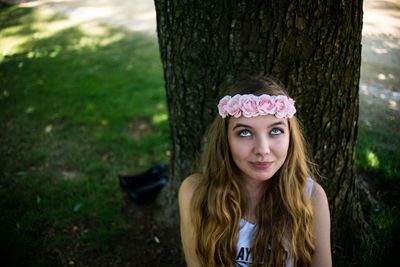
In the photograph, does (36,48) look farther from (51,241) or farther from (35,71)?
(51,241)

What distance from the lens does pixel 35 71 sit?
20.0 feet

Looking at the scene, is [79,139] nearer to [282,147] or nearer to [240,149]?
[240,149]

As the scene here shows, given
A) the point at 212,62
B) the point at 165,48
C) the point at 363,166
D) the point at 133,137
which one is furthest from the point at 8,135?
the point at 363,166

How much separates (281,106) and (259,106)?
0.40 feet

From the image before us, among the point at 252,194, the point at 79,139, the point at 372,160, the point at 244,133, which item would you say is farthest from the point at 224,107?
the point at 79,139

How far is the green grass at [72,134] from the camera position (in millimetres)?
3102

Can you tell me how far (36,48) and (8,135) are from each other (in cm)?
326

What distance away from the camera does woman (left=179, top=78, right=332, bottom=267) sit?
6.41ft

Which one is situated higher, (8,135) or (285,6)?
(285,6)

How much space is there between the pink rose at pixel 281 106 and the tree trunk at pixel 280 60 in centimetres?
33

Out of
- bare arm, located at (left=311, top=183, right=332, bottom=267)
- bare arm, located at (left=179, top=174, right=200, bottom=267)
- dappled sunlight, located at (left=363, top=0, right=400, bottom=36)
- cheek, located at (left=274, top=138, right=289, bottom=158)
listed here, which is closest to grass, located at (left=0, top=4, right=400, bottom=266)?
dappled sunlight, located at (left=363, top=0, right=400, bottom=36)

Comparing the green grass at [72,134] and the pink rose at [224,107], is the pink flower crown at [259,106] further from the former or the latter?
the green grass at [72,134]

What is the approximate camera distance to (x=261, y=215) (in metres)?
2.04

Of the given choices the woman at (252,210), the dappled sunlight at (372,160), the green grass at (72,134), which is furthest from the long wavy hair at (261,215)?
the dappled sunlight at (372,160)
